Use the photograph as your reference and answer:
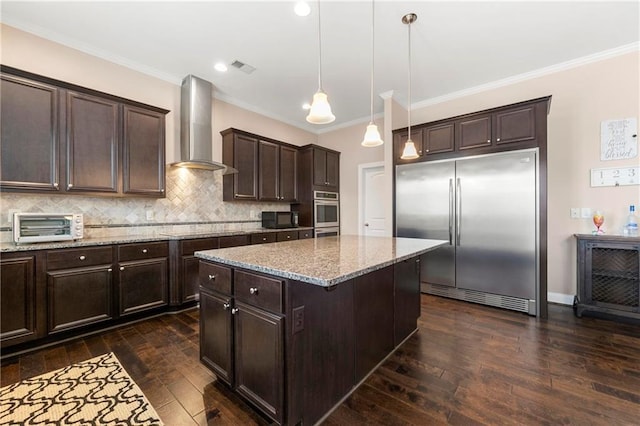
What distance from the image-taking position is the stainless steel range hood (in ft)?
11.7

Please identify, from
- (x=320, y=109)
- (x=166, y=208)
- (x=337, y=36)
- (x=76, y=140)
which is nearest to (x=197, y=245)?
(x=166, y=208)

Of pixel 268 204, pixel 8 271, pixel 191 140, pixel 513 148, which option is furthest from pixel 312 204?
pixel 8 271

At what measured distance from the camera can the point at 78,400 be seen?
1.64 metres

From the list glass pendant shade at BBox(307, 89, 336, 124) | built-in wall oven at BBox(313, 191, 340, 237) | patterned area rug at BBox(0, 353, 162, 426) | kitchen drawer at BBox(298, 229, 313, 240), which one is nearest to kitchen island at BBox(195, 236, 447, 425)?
patterned area rug at BBox(0, 353, 162, 426)

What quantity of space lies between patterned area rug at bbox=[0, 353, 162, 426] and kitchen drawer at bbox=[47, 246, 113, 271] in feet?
2.92

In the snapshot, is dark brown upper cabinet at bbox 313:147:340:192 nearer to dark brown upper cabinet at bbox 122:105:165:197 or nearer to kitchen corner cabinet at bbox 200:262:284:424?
dark brown upper cabinet at bbox 122:105:165:197

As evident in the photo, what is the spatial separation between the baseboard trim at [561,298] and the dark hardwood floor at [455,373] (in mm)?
486

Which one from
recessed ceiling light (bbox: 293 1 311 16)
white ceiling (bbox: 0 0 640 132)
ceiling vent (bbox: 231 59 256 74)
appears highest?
ceiling vent (bbox: 231 59 256 74)

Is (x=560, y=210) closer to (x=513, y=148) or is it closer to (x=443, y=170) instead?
(x=513, y=148)

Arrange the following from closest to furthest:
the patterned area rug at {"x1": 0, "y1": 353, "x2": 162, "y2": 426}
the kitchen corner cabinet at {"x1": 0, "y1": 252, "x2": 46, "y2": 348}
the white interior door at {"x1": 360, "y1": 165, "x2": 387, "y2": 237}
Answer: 1. the patterned area rug at {"x1": 0, "y1": 353, "x2": 162, "y2": 426}
2. the kitchen corner cabinet at {"x1": 0, "y1": 252, "x2": 46, "y2": 348}
3. the white interior door at {"x1": 360, "y1": 165, "x2": 387, "y2": 237}

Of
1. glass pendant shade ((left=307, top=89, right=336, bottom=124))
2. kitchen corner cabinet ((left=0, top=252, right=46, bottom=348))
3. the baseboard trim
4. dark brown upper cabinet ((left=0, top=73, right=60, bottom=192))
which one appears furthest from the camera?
the baseboard trim

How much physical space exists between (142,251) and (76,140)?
1.27m

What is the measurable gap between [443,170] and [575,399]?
258 cm

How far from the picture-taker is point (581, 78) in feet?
10.6
